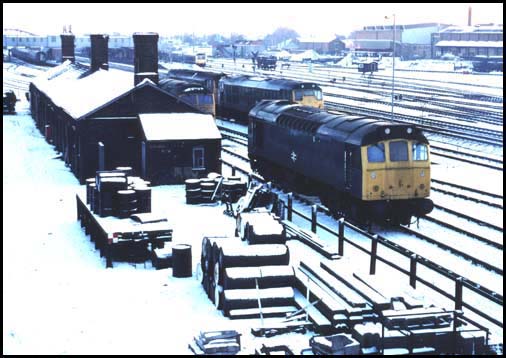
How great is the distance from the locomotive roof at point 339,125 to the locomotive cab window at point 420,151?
179mm

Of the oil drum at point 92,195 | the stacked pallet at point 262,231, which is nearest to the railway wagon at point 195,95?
the oil drum at point 92,195

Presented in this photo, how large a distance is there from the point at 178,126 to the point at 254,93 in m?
18.4

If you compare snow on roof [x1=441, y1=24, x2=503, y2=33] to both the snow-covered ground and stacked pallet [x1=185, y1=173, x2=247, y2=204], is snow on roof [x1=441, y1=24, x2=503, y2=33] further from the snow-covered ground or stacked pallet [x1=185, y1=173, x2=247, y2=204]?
the snow-covered ground

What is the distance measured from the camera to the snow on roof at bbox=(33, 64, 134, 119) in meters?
34.8

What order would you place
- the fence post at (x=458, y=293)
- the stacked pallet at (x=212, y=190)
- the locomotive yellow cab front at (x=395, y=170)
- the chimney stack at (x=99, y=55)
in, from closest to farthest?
the fence post at (x=458, y=293), the locomotive yellow cab front at (x=395, y=170), the stacked pallet at (x=212, y=190), the chimney stack at (x=99, y=55)

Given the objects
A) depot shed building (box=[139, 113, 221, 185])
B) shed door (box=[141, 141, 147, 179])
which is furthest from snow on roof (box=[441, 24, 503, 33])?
shed door (box=[141, 141, 147, 179])

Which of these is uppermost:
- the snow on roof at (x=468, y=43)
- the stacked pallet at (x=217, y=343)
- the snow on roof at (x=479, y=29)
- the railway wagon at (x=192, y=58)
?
the snow on roof at (x=479, y=29)

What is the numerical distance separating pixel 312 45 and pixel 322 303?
15370 cm

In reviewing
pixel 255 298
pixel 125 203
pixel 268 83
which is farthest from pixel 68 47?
pixel 255 298

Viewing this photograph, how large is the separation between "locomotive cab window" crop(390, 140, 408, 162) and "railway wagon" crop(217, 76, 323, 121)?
22.1 m

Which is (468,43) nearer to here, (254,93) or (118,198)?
→ (254,93)

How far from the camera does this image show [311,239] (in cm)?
2166

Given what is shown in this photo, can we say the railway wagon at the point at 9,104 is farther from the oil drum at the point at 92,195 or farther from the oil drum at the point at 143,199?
the oil drum at the point at 143,199

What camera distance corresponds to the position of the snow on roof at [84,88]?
3481 cm
